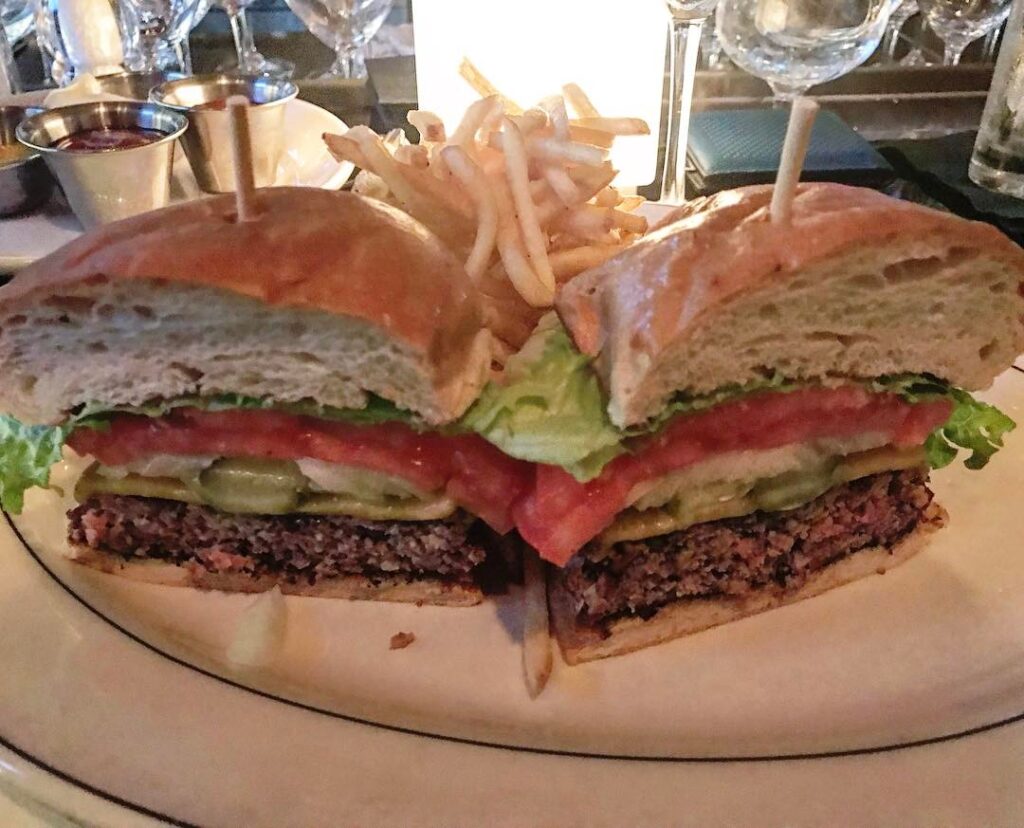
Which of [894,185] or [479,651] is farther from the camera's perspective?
[894,185]

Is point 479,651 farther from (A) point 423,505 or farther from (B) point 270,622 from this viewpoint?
(B) point 270,622

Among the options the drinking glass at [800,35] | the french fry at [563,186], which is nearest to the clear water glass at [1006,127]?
the drinking glass at [800,35]

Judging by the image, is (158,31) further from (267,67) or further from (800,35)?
(800,35)

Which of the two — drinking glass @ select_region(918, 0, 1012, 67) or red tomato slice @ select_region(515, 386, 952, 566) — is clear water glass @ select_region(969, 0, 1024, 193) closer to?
drinking glass @ select_region(918, 0, 1012, 67)

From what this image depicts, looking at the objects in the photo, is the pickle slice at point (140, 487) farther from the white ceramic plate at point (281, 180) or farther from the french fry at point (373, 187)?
the white ceramic plate at point (281, 180)

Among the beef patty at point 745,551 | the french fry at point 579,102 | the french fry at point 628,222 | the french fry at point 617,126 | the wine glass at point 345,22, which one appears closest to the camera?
the beef patty at point 745,551

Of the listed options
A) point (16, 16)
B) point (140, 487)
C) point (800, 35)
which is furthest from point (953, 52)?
point (16, 16)

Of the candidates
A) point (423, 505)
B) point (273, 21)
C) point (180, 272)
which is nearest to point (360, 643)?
point (423, 505)
